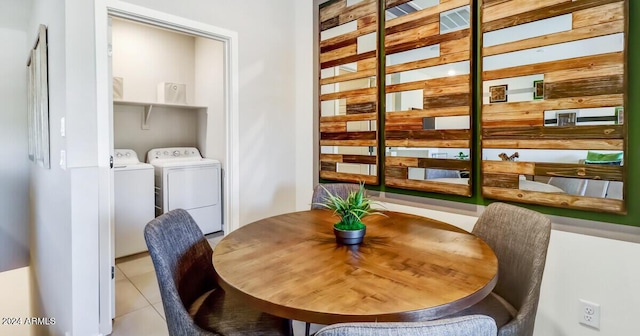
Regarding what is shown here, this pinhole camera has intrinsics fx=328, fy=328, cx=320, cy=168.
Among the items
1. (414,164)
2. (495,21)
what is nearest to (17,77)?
(414,164)

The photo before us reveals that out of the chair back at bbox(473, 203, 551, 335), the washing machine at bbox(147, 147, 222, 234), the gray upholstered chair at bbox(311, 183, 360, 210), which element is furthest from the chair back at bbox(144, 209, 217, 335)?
the washing machine at bbox(147, 147, 222, 234)

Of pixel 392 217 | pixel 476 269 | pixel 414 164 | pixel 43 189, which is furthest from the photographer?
pixel 43 189

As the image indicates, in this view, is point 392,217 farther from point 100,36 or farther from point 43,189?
point 43,189

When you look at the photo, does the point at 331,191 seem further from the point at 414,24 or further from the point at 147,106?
the point at 147,106

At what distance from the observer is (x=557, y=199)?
1809 millimetres

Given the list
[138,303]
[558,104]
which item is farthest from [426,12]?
[138,303]

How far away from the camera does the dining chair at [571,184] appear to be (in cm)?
173

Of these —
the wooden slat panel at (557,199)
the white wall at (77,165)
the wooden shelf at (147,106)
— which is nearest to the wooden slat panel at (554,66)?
the wooden slat panel at (557,199)

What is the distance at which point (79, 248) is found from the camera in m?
2.01

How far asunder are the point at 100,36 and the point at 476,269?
2494 mm

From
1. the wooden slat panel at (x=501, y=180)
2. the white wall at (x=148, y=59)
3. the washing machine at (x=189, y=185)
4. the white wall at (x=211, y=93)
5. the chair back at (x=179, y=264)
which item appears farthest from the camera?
the white wall at (x=211, y=93)

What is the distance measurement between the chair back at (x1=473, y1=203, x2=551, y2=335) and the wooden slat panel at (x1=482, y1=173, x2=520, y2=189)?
15.2 inches

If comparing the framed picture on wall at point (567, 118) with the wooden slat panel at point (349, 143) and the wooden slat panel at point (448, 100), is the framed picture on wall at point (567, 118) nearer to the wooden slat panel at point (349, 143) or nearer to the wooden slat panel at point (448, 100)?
the wooden slat panel at point (448, 100)

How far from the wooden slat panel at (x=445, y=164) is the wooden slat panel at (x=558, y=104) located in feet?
1.14
